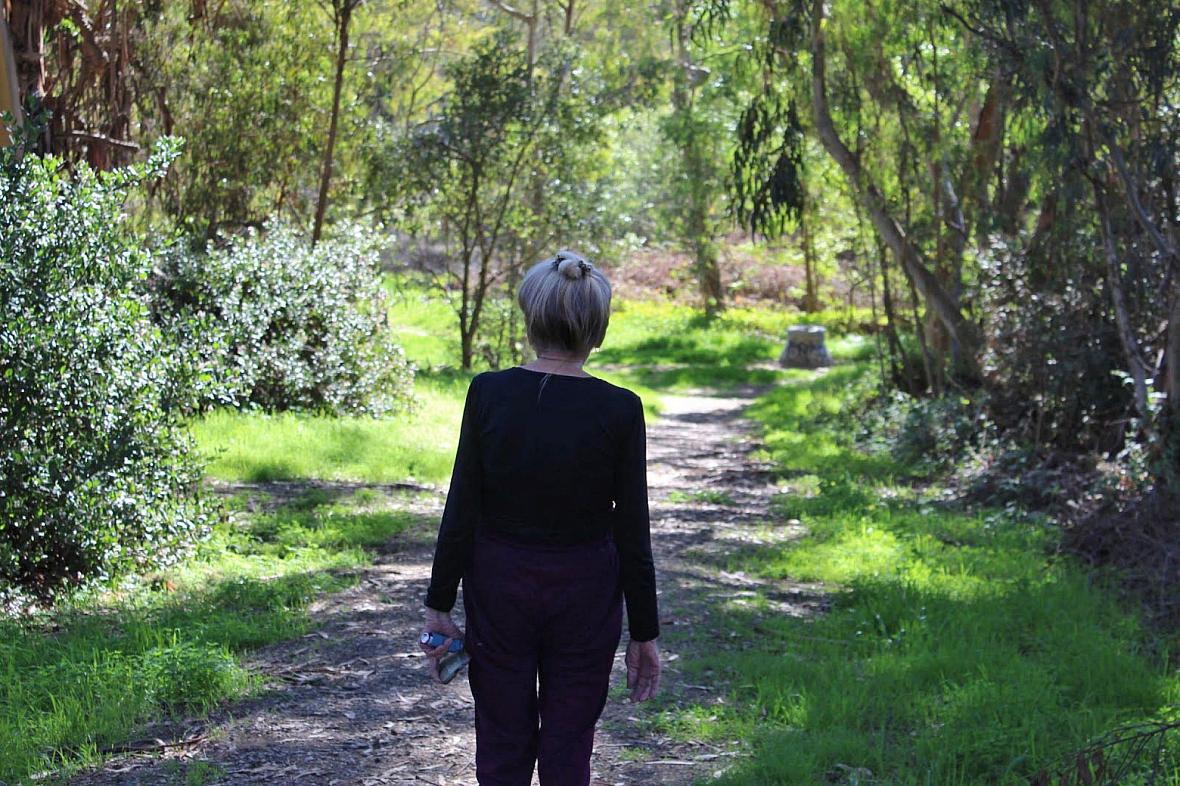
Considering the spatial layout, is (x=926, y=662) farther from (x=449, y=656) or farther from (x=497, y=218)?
(x=497, y=218)

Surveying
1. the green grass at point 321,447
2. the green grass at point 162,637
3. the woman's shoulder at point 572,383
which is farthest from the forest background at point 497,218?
the woman's shoulder at point 572,383

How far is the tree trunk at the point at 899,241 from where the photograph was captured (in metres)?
14.1

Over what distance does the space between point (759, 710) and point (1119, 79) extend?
6.93 metres

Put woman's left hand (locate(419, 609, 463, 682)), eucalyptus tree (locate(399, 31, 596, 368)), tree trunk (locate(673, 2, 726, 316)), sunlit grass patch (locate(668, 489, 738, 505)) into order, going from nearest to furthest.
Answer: woman's left hand (locate(419, 609, 463, 682)) → sunlit grass patch (locate(668, 489, 738, 505)) → eucalyptus tree (locate(399, 31, 596, 368)) → tree trunk (locate(673, 2, 726, 316))

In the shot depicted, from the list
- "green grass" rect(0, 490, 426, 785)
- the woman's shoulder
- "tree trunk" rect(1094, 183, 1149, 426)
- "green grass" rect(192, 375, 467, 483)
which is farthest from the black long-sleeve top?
"tree trunk" rect(1094, 183, 1149, 426)

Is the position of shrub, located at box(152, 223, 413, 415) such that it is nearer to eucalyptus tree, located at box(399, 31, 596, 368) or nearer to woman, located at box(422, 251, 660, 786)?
eucalyptus tree, located at box(399, 31, 596, 368)

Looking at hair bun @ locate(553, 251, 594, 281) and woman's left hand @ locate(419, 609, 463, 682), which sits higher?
hair bun @ locate(553, 251, 594, 281)

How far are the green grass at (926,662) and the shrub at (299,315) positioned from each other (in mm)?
6164

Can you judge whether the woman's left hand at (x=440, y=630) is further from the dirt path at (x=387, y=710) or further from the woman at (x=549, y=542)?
the dirt path at (x=387, y=710)

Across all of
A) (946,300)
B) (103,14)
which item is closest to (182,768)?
(103,14)

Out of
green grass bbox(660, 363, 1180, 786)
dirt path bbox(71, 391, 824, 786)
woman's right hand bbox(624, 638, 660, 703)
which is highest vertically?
woman's right hand bbox(624, 638, 660, 703)

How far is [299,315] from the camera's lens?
44.7 ft

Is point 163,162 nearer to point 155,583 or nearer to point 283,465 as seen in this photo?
point 155,583

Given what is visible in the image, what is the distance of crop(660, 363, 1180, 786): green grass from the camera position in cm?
490
